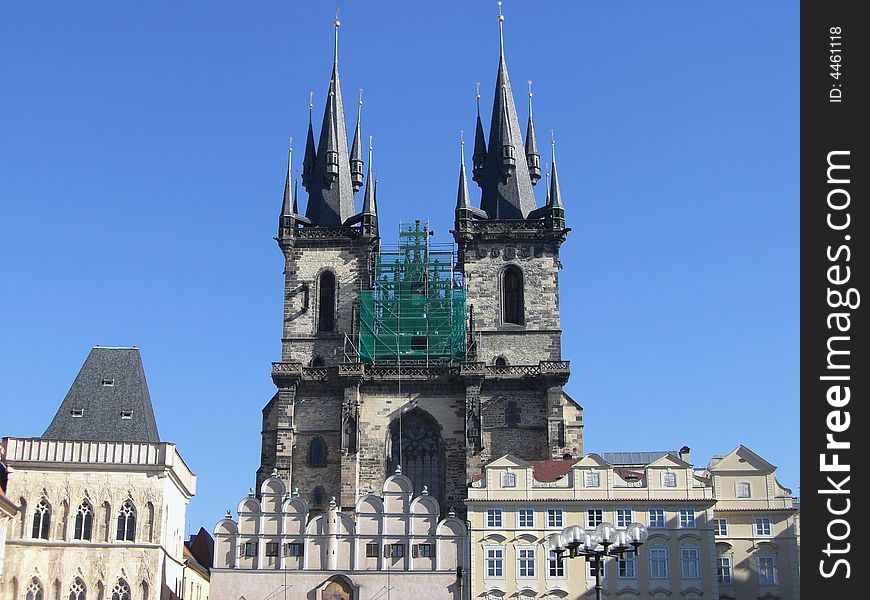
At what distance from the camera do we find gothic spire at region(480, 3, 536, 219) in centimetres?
7038

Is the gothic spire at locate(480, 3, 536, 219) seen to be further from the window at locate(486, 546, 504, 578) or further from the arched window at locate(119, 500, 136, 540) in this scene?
the arched window at locate(119, 500, 136, 540)

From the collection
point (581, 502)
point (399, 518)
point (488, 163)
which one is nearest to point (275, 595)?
point (399, 518)

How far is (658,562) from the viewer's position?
49.5 m

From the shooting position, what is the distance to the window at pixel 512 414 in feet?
208

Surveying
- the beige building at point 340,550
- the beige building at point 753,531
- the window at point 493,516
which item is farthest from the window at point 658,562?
the beige building at point 340,550

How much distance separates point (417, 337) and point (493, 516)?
18.2 metres

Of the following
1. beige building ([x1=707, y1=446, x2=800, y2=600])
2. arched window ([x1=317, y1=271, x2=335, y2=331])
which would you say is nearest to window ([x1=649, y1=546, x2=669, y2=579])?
beige building ([x1=707, y1=446, x2=800, y2=600])

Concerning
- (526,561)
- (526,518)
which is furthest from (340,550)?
(526,518)

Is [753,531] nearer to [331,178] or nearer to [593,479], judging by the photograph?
[593,479]

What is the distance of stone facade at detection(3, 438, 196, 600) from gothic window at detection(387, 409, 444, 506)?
1723 centimetres

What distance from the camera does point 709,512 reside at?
50094 mm

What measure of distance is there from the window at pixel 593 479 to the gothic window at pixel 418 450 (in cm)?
1288

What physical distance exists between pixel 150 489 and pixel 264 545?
229 inches

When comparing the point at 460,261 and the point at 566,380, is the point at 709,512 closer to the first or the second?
the point at 566,380
